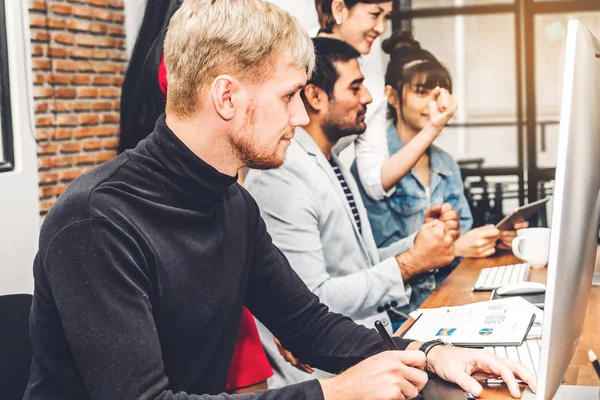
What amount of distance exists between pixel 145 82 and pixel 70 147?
1.01m

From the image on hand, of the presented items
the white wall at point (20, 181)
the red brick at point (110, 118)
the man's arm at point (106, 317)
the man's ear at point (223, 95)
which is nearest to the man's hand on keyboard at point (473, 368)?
the man's arm at point (106, 317)

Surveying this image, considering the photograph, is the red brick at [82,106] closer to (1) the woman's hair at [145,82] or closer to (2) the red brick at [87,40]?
(2) the red brick at [87,40]

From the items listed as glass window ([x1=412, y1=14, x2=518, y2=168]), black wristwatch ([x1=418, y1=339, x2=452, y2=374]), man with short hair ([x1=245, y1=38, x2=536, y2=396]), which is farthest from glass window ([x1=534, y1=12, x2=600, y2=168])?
black wristwatch ([x1=418, y1=339, x2=452, y2=374])

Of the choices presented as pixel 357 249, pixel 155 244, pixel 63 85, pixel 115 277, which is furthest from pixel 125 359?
pixel 63 85

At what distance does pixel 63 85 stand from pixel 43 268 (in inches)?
94.3

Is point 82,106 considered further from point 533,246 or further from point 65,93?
point 533,246

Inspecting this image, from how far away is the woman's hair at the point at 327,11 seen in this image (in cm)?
297

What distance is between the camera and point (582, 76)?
0.88 metres

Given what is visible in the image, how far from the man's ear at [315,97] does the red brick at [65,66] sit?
1.22 metres

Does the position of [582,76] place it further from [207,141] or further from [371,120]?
[371,120]

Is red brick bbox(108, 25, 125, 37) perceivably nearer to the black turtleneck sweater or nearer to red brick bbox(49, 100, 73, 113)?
red brick bbox(49, 100, 73, 113)

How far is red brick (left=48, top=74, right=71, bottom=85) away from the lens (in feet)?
11.1

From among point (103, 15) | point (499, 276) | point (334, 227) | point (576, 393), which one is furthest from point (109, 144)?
point (576, 393)

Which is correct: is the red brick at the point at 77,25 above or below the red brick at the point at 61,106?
above
